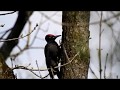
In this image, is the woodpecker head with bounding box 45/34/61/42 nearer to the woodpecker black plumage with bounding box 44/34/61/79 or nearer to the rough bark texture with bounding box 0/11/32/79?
the woodpecker black plumage with bounding box 44/34/61/79

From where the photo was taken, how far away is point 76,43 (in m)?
2.31

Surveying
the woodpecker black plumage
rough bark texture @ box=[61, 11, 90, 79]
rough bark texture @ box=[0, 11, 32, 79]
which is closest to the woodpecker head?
the woodpecker black plumage

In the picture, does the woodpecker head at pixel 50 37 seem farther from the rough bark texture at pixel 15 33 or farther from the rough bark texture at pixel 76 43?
the rough bark texture at pixel 76 43

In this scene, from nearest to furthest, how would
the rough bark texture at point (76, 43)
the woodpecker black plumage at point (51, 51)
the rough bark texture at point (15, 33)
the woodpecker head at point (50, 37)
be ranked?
the rough bark texture at point (76, 43) → the woodpecker black plumage at point (51, 51) → the rough bark texture at point (15, 33) → the woodpecker head at point (50, 37)

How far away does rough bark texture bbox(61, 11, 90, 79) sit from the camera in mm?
2285

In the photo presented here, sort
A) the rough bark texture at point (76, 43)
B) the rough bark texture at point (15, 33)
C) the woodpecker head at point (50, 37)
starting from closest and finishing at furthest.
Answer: the rough bark texture at point (76, 43) < the rough bark texture at point (15, 33) < the woodpecker head at point (50, 37)

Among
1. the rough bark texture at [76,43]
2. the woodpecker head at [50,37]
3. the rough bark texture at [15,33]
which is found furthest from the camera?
the woodpecker head at [50,37]

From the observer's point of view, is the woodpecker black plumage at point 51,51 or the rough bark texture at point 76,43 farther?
the woodpecker black plumage at point 51,51

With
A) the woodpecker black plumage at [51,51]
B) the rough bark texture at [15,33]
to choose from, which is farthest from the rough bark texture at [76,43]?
the rough bark texture at [15,33]

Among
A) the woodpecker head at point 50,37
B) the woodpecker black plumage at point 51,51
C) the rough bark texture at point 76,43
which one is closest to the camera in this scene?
the rough bark texture at point 76,43

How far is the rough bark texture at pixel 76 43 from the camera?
7.50 ft

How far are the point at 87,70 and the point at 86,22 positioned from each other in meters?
0.41

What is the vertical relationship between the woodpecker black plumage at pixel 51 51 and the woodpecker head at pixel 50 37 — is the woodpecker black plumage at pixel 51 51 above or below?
below
